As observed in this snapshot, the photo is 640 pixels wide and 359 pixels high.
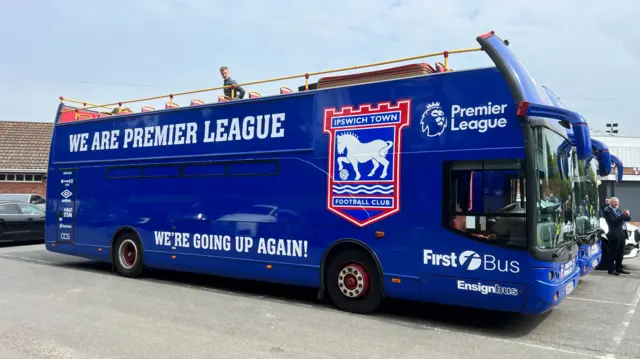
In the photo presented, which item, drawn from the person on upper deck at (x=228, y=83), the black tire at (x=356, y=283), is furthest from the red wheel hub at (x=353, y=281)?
the person on upper deck at (x=228, y=83)

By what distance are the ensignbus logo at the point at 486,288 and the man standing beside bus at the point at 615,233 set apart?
259 inches

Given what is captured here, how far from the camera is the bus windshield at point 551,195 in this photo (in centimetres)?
590

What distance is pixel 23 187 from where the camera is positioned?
32.5 metres

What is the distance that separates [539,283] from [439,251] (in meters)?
1.23

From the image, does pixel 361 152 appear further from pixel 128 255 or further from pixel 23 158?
pixel 23 158

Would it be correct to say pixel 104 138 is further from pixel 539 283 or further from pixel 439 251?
pixel 539 283

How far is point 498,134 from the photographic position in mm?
6137

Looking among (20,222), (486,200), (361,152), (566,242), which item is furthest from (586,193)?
(20,222)

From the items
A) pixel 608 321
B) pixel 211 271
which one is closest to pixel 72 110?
pixel 211 271

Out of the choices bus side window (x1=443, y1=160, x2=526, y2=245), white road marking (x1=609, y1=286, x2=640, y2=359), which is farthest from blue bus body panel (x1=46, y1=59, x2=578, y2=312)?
white road marking (x1=609, y1=286, x2=640, y2=359)

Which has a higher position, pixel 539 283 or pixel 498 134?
pixel 498 134

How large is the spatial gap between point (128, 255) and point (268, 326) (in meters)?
5.03

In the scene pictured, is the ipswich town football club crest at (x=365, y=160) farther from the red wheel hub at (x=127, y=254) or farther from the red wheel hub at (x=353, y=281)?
the red wheel hub at (x=127, y=254)

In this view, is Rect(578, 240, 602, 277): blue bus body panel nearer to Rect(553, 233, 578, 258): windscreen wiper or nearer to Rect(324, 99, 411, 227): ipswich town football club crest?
Rect(553, 233, 578, 258): windscreen wiper
